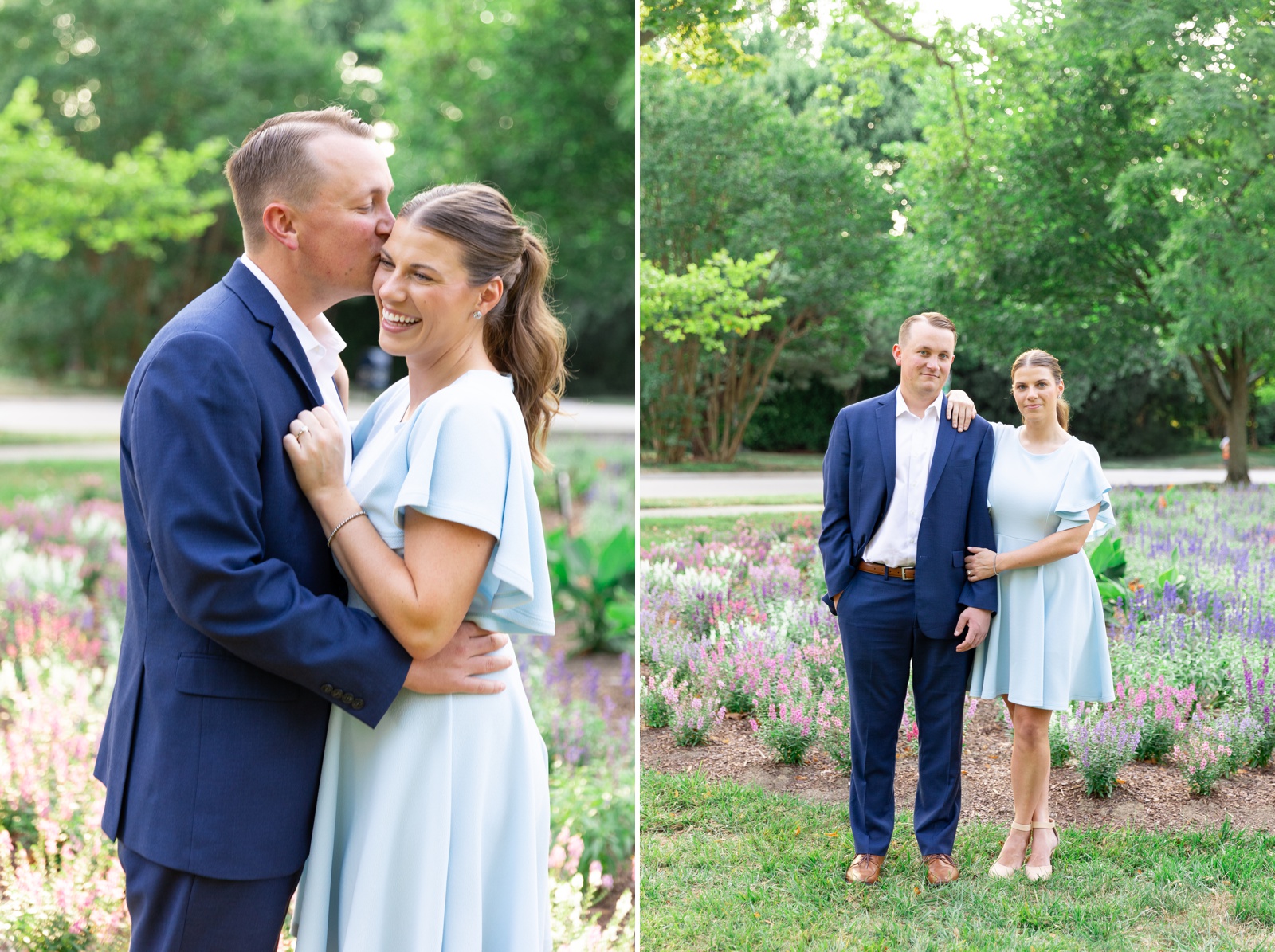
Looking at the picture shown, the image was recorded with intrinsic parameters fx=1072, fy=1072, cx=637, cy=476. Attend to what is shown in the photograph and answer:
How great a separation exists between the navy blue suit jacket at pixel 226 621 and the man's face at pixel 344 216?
0.45 feet

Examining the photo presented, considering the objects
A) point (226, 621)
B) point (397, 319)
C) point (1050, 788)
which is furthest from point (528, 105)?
point (226, 621)

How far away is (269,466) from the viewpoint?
1805 millimetres

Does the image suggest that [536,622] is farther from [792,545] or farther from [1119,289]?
[1119,289]

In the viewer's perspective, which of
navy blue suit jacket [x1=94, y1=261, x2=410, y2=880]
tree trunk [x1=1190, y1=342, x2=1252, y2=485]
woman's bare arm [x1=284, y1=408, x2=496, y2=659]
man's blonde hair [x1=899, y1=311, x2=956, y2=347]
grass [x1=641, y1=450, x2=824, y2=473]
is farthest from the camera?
grass [x1=641, y1=450, x2=824, y2=473]

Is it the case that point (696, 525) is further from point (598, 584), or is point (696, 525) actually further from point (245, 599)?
point (245, 599)

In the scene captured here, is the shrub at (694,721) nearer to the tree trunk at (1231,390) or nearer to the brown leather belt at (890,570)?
the brown leather belt at (890,570)

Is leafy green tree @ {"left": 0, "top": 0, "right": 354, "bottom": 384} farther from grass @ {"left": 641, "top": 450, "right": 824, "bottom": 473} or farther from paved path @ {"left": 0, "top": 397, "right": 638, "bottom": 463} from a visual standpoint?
grass @ {"left": 641, "top": 450, "right": 824, "bottom": 473}

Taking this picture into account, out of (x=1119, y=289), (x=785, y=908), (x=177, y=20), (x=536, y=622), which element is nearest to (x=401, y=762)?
(x=536, y=622)

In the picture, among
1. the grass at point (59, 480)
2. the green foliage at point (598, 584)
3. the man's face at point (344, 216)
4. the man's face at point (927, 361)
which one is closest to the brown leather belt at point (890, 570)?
the man's face at point (927, 361)

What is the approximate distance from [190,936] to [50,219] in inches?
469

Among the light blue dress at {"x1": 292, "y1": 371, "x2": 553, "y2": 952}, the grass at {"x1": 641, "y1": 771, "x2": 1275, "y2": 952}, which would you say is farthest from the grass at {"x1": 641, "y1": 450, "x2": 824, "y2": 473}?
Answer: the light blue dress at {"x1": 292, "y1": 371, "x2": 553, "y2": 952}

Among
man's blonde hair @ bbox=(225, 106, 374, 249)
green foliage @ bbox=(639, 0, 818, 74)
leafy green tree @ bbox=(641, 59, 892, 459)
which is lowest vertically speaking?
man's blonde hair @ bbox=(225, 106, 374, 249)

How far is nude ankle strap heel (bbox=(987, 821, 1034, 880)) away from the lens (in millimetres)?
3203

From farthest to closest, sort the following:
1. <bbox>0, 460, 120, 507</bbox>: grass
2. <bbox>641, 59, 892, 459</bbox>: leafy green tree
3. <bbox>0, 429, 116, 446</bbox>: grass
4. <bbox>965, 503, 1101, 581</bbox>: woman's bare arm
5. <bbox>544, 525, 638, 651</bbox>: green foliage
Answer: <bbox>0, 429, 116, 446</bbox>: grass
<bbox>0, 460, 120, 507</bbox>: grass
<bbox>544, 525, 638, 651</bbox>: green foliage
<bbox>641, 59, 892, 459</bbox>: leafy green tree
<bbox>965, 503, 1101, 581</bbox>: woman's bare arm
